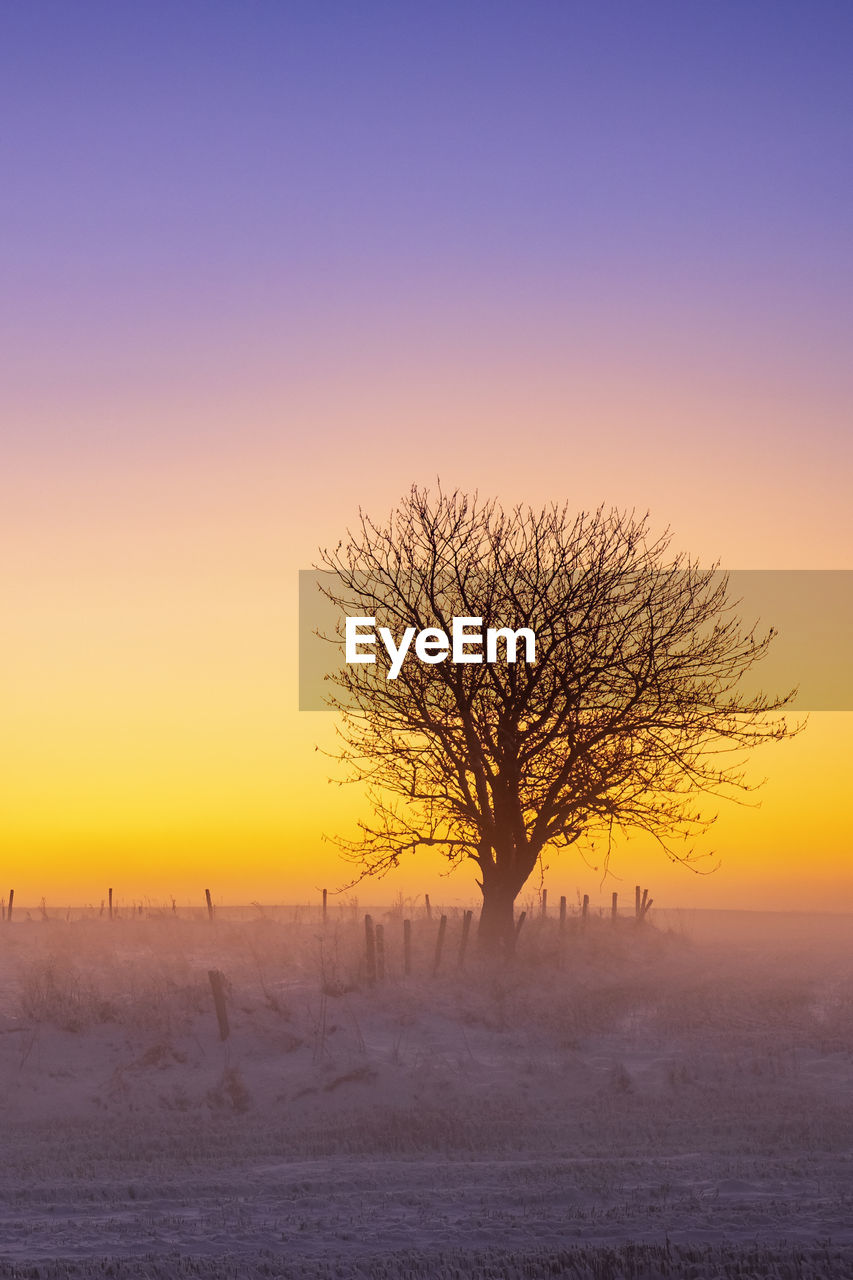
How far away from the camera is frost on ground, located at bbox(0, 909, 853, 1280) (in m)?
10.8

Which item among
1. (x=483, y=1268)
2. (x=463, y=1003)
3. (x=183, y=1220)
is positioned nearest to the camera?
(x=483, y=1268)

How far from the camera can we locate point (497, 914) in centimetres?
3206

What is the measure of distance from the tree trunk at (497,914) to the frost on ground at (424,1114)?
1.03 meters

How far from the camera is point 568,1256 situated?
33.6 feet

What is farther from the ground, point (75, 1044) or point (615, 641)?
point (615, 641)

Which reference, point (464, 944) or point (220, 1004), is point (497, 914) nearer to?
point (464, 944)

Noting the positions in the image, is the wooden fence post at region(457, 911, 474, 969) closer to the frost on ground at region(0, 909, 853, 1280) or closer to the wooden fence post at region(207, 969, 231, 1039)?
the frost on ground at region(0, 909, 853, 1280)

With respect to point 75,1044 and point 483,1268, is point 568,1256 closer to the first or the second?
point 483,1268

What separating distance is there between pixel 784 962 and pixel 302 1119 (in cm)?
2239

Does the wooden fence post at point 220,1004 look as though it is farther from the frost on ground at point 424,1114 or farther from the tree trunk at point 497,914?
the tree trunk at point 497,914

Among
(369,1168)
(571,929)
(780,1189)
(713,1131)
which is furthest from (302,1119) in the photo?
(571,929)

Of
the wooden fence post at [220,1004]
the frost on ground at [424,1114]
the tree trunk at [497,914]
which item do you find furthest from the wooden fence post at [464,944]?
the wooden fence post at [220,1004]

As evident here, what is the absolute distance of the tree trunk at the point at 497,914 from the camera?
31.9 meters

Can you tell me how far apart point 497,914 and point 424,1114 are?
13.1 meters
